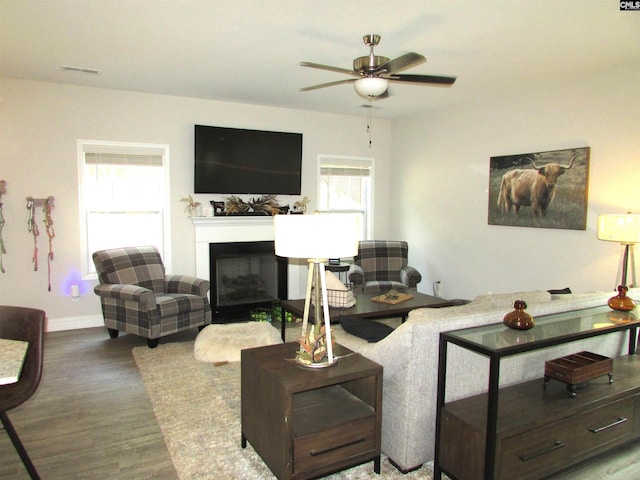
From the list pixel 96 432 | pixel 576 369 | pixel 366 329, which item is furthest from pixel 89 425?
pixel 576 369

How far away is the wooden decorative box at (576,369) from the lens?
2.25m

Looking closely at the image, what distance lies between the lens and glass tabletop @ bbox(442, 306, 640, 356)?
1.94 m

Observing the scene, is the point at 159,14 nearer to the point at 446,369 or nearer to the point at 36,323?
the point at 36,323

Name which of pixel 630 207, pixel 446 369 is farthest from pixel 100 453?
pixel 630 207

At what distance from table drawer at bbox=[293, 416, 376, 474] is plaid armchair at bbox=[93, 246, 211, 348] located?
2.53 m

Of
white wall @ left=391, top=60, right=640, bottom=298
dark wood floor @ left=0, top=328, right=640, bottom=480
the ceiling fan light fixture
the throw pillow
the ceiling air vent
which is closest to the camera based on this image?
dark wood floor @ left=0, top=328, right=640, bottom=480

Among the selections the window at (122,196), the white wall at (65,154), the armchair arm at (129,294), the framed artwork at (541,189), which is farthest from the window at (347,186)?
the armchair arm at (129,294)

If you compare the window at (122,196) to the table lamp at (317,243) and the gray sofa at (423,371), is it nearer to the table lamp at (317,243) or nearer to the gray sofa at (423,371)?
the table lamp at (317,243)

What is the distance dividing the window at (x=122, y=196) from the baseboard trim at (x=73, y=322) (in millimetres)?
484

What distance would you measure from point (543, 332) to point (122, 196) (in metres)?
4.49

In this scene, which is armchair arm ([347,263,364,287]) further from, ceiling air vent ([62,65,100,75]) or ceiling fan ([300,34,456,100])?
ceiling air vent ([62,65,100,75])

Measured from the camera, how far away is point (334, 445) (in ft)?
6.96

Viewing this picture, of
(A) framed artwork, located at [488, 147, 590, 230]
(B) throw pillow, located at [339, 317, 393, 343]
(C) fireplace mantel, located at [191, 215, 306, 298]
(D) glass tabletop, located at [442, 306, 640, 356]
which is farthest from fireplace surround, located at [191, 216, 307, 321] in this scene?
(D) glass tabletop, located at [442, 306, 640, 356]

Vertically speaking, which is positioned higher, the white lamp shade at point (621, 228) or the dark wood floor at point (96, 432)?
the white lamp shade at point (621, 228)
